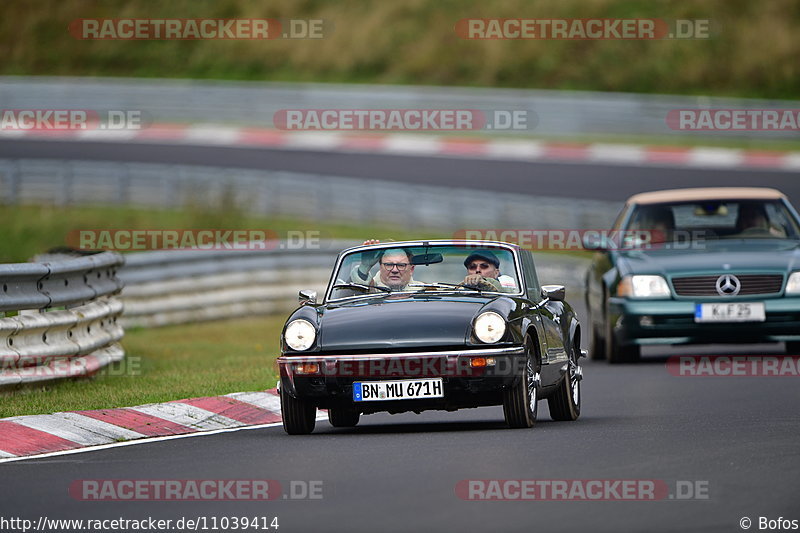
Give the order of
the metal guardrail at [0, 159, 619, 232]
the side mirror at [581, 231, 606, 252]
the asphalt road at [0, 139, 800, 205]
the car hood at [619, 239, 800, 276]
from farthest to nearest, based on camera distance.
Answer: the asphalt road at [0, 139, 800, 205] < the metal guardrail at [0, 159, 619, 232] < the side mirror at [581, 231, 606, 252] < the car hood at [619, 239, 800, 276]

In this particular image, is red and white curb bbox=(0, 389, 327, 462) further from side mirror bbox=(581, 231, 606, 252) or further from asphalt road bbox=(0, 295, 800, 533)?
side mirror bbox=(581, 231, 606, 252)

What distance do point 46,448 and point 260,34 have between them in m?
42.0

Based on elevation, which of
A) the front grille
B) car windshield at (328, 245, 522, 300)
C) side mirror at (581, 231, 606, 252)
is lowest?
the front grille

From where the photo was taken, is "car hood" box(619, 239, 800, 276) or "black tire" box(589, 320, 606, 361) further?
"black tire" box(589, 320, 606, 361)

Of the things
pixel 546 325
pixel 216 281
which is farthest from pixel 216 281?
pixel 546 325

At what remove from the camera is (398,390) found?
10.2 m

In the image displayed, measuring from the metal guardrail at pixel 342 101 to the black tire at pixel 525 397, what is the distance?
91.8 ft

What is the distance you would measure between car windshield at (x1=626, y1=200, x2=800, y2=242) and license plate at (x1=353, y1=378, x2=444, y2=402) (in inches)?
253

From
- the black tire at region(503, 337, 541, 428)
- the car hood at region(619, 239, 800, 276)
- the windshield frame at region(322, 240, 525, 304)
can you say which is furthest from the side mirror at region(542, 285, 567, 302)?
the car hood at region(619, 239, 800, 276)

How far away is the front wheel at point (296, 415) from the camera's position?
1063cm

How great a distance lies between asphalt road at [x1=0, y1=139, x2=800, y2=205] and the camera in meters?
34.7

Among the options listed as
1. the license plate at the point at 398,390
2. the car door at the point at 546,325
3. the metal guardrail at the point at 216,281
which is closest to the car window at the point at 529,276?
the car door at the point at 546,325

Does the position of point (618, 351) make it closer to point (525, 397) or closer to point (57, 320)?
point (57, 320)

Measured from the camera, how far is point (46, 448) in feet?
33.1
